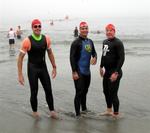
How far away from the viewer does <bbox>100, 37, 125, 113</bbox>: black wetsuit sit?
25.3 feet

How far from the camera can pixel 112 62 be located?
785 cm

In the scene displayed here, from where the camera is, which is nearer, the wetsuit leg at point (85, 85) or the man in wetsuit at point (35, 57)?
the man in wetsuit at point (35, 57)

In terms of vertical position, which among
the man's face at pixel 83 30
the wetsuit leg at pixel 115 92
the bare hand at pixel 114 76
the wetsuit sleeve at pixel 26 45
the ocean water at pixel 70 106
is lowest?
the ocean water at pixel 70 106

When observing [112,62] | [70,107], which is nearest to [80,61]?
[112,62]

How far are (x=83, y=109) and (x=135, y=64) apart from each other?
8119 millimetres

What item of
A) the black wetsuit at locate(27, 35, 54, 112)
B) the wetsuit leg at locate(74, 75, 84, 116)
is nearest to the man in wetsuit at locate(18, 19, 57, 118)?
the black wetsuit at locate(27, 35, 54, 112)

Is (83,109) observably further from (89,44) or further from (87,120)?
(89,44)

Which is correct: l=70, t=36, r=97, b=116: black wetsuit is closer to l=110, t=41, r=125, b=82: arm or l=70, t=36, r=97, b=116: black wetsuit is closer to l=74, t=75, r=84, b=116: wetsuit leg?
l=74, t=75, r=84, b=116: wetsuit leg

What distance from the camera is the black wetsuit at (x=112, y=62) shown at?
Answer: 7715mm

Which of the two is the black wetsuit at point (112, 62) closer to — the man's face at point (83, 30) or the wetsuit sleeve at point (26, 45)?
the man's face at point (83, 30)

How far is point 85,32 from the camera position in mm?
7820

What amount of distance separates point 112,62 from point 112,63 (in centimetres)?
2

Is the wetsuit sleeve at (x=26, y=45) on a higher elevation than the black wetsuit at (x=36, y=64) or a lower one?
higher

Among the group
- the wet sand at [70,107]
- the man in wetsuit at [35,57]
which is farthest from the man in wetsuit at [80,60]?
the wet sand at [70,107]
